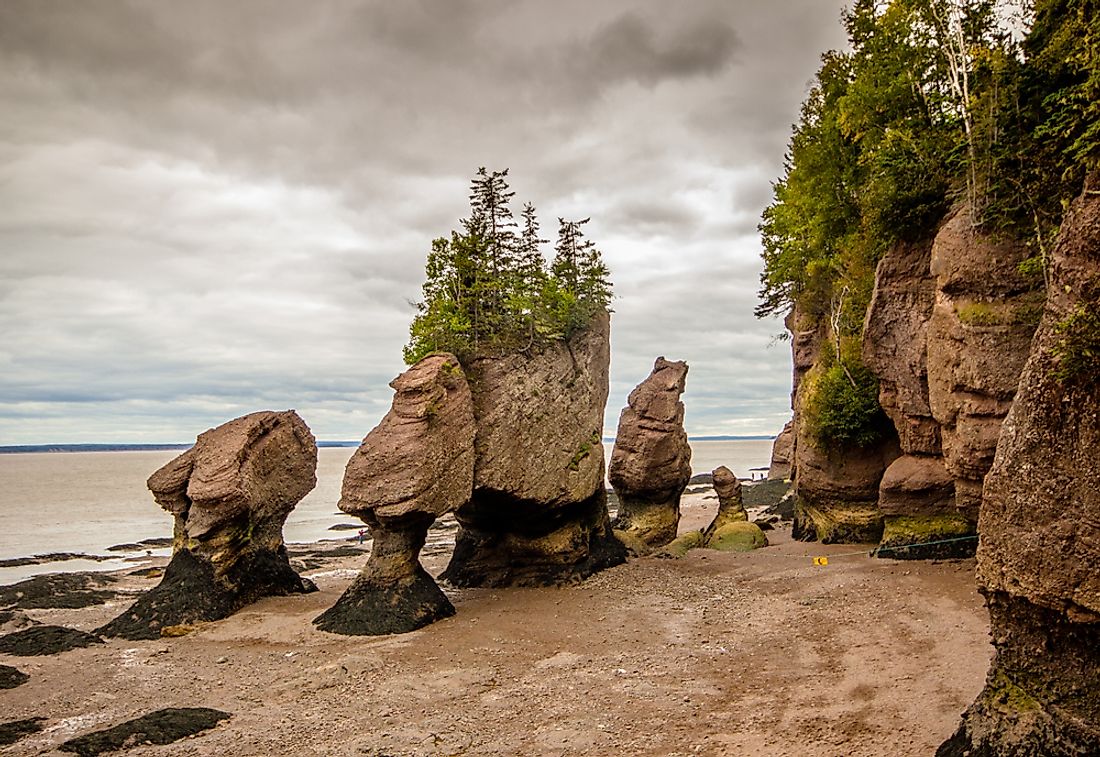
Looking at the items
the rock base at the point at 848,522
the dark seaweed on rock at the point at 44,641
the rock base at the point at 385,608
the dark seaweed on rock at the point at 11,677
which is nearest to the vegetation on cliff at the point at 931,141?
the rock base at the point at 848,522

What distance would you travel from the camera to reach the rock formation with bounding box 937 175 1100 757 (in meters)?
8.57

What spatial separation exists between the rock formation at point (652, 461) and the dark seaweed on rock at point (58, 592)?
22.4m

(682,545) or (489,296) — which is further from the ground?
(489,296)

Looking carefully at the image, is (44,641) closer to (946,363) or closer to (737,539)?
(737,539)

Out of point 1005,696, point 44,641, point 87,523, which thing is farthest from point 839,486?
point 87,523

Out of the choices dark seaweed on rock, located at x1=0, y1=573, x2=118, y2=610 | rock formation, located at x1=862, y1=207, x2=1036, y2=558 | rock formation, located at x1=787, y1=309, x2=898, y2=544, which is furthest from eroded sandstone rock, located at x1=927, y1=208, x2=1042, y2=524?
dark seaweed on rock, located at x1=0, y1=573, x2=118, y2=610

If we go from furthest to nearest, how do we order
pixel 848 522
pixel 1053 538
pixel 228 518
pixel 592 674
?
pixel 848 522 < pixel 228 518 < pixel 592 674 < pixel 1053 538

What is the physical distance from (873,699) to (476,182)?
20885 millimetres

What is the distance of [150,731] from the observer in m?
13.8

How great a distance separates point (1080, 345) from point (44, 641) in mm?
25506

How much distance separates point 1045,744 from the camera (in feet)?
29.0

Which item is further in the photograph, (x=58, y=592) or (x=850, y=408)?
(x=58, y=592)

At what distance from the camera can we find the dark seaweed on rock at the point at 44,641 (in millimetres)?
20719

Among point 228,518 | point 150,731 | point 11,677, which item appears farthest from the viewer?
point 228,518
